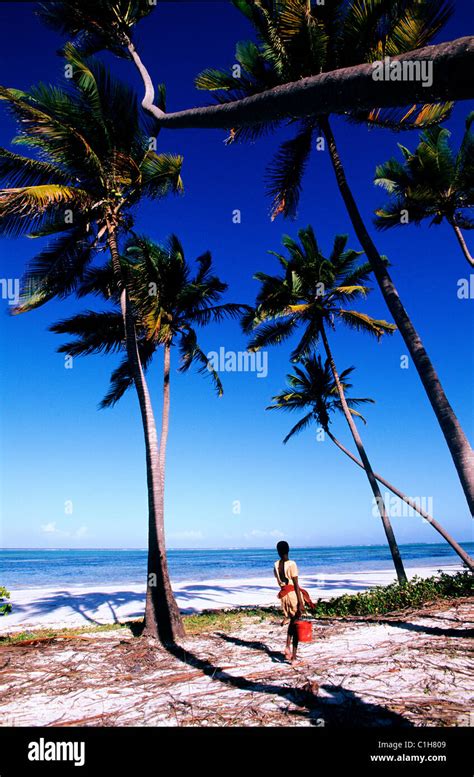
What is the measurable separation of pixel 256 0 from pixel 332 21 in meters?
1.40

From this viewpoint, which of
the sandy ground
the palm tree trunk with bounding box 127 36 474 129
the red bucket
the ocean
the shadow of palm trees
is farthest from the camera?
the ocean

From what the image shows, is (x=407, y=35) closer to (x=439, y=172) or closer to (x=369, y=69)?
(x=369, y=69)

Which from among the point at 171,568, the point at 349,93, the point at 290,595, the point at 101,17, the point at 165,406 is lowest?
the point at 171,568

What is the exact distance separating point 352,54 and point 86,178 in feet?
19.7

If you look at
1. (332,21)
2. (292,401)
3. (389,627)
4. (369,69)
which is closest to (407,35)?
(332,21)

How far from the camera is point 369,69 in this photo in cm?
279

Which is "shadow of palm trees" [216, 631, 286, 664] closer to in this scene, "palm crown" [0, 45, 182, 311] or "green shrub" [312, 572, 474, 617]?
"green shrub" [312, 572, 474, 617]

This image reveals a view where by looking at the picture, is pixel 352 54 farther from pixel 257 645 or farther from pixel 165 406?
pixel 257 645

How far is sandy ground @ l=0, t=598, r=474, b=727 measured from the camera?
418 centimetres

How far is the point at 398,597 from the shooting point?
10.1 m

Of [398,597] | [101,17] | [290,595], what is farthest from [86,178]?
[398,597]

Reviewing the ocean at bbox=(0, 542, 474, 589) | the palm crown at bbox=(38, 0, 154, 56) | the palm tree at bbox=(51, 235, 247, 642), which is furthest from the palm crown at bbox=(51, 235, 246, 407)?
the ocean at bbox=(0, 542, 474, 589)

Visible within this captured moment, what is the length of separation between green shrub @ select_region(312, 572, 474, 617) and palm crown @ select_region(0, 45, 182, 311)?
1063 cm

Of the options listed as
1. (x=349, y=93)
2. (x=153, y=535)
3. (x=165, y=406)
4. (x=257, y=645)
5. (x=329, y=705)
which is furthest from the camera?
(x=165, y=406)
